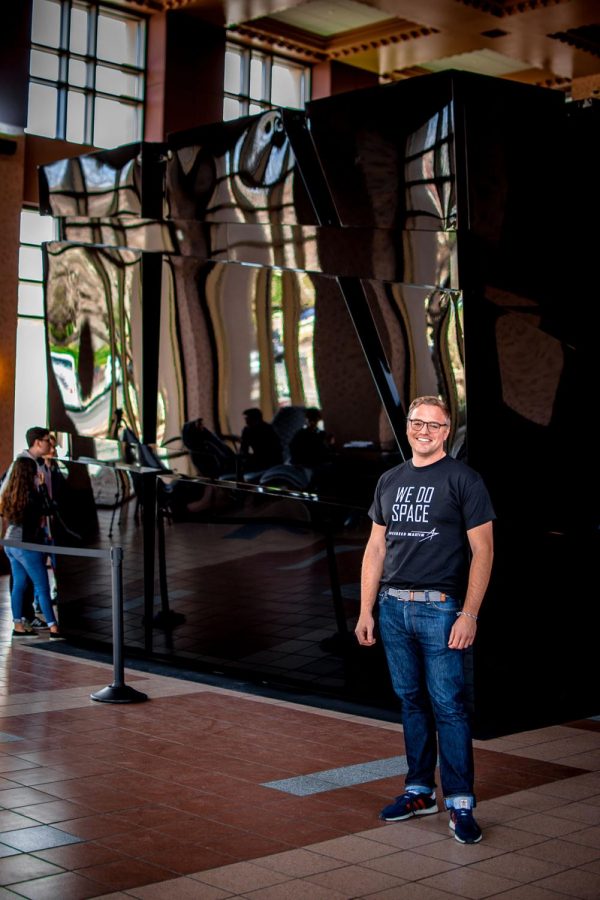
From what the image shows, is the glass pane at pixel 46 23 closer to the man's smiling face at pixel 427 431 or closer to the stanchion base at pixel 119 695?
the stanchion base at pixel 119 695

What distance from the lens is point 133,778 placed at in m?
5.62

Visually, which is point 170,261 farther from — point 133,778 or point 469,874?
Answer: point 469,874

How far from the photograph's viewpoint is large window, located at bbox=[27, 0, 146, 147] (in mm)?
17031

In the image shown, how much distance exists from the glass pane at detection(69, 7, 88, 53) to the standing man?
14333mm

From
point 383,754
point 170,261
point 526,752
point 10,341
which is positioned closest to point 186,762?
point 383,754

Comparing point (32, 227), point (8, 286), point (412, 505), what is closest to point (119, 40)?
point (32, 227)

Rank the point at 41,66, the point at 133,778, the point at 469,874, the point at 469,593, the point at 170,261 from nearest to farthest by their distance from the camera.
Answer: the point at 469,874, the point at 469,593, the point at 133,778, the point at 170,261, the point at 41,66

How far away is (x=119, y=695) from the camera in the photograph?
7383mm

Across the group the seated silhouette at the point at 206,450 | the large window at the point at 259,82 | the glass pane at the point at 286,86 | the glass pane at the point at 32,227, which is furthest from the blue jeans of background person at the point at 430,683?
the glass pane at the point at 286,86

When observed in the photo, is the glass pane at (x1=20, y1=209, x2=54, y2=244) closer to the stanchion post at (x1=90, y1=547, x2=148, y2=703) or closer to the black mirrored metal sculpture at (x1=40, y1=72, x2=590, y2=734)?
the black mirrored metal sculpture at (x1=40, y1=72, x2=590, y2=734)

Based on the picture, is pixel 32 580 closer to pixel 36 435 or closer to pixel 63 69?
pixel 36 435

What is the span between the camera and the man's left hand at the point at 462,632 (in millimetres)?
4715

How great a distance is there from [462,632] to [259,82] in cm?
1691

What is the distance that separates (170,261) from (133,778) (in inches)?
159
